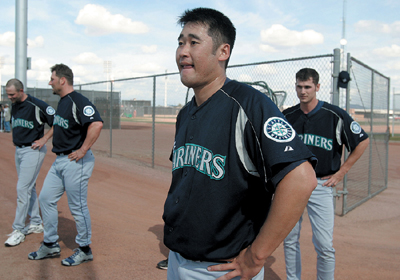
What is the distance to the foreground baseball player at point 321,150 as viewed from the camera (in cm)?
333

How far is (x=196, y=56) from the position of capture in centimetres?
169

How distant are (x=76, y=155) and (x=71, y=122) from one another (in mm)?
410

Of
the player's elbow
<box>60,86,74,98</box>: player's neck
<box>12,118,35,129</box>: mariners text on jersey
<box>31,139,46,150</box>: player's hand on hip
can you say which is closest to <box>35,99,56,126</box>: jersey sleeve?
<box>12,118,35,129</box>: mariners text on jersey

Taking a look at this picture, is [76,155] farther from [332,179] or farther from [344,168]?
[344,168]

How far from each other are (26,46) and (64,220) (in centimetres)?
632

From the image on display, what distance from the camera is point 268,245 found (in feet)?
4.62

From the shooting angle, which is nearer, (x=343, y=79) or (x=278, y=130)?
(x=278, y=130)

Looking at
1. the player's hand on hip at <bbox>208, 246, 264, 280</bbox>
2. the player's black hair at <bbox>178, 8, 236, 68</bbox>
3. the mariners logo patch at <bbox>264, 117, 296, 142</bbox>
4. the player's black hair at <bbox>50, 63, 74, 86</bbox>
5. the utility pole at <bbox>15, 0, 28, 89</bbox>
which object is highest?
the utility pole at <bbox>15, 0, 28, 89</bbox>

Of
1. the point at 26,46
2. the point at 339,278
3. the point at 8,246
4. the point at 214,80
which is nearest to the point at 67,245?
the point at 8,246

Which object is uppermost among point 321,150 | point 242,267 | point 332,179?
point 321,150

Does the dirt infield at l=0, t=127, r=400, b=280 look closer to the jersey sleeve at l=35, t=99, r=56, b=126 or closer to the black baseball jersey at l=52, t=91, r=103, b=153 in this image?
the black baseball jersey at l=52, t=91, r=103, b=153

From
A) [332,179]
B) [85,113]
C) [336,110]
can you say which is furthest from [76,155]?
[336,110]

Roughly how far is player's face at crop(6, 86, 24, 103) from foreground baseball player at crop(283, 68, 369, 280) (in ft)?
12.4

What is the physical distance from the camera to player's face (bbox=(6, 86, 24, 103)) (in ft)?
15.6
